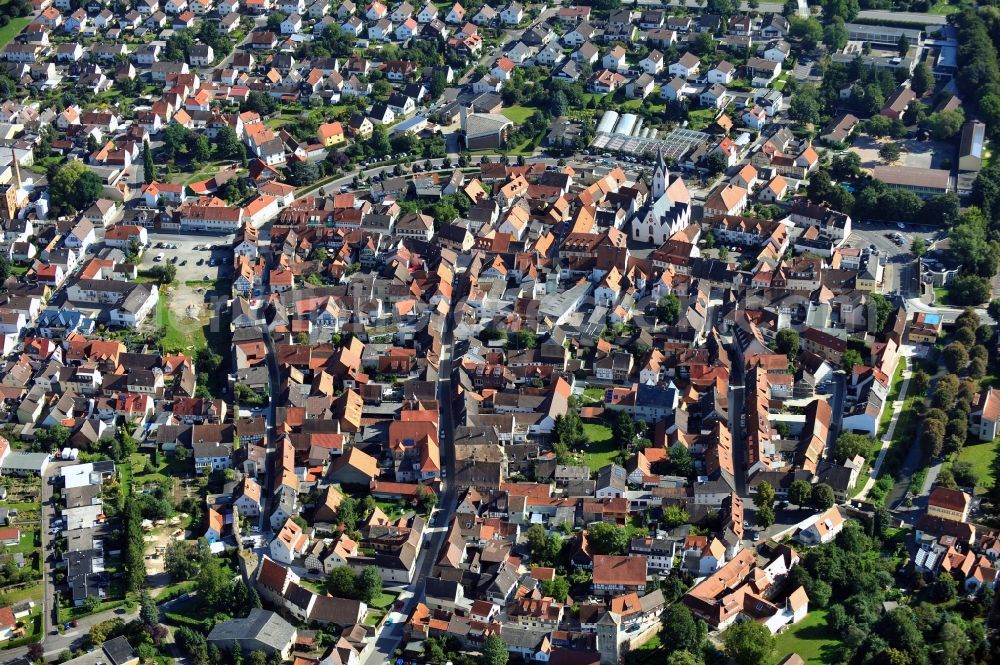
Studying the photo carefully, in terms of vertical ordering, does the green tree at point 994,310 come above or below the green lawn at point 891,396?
Answer: above

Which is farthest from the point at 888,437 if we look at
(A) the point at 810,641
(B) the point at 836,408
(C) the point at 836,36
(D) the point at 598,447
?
(C) the point at 836,36

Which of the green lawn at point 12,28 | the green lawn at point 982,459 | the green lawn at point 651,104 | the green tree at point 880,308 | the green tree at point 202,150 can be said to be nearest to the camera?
the green lawn at point 982,459

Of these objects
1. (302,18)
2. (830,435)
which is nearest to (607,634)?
(830,435)

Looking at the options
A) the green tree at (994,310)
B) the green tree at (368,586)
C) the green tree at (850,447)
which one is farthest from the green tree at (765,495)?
the green tree at (994,310)

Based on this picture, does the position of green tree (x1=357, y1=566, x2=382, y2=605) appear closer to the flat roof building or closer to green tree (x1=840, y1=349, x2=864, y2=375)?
green tree (x1=840, y1=349, x2=864, y2=375)

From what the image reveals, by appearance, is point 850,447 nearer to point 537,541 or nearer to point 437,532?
point 537,541

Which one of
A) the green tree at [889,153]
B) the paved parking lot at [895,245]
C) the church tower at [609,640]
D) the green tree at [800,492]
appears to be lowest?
the church tower at [609,640]

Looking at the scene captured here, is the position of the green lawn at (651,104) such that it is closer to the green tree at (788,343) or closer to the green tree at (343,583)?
the green tree at (788,343)

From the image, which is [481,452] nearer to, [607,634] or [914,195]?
[607,634]
